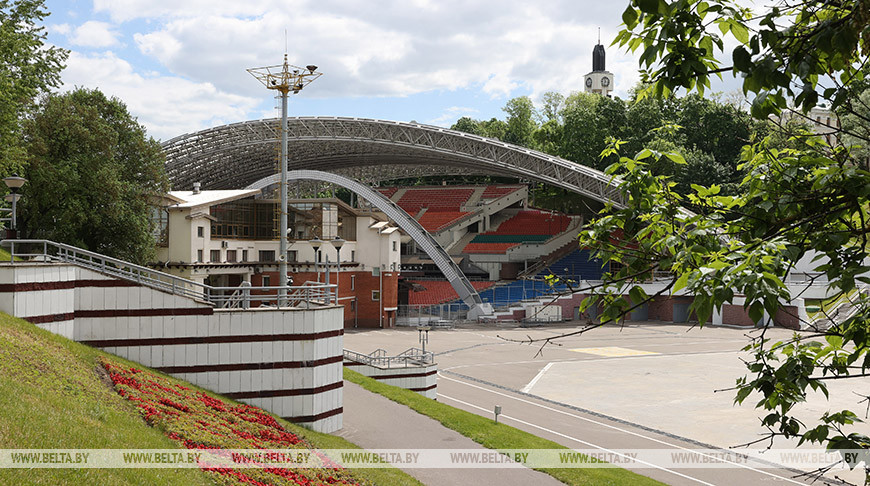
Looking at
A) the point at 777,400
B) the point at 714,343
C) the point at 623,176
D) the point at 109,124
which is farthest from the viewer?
the point at 714,343

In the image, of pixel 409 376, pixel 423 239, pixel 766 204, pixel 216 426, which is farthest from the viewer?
pixel 423 239

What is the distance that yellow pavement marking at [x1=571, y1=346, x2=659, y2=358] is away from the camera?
44000 millimetres

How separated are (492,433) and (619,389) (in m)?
12.9

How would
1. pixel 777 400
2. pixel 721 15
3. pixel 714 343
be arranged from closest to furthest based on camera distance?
1. pixel 721 15
2. pixel 777 400
3. pixel 714 343

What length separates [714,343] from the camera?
49719 mm

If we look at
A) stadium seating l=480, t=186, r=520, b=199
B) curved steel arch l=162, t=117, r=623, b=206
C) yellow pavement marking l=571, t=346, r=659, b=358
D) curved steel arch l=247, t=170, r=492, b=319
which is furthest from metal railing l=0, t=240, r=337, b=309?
stadium seating l=480, t=186, r=520, b=199

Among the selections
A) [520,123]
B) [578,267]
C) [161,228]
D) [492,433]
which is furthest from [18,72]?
[520,123]

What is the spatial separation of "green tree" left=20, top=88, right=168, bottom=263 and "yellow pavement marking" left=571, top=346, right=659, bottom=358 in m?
28.0

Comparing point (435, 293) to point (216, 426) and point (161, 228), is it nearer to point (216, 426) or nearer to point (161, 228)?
point (161, 228)

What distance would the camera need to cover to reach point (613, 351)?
45312 millimetres

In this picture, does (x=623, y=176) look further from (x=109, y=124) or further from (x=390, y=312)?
(x=390, y=312)

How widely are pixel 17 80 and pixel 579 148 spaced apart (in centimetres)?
6626

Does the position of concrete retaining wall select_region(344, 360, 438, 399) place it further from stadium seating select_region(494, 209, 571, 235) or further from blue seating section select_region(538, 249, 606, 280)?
stadium seating select_region(494, 209, 571, 235)

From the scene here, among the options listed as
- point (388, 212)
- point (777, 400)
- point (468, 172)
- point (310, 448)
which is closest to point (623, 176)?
point (777, 400)
